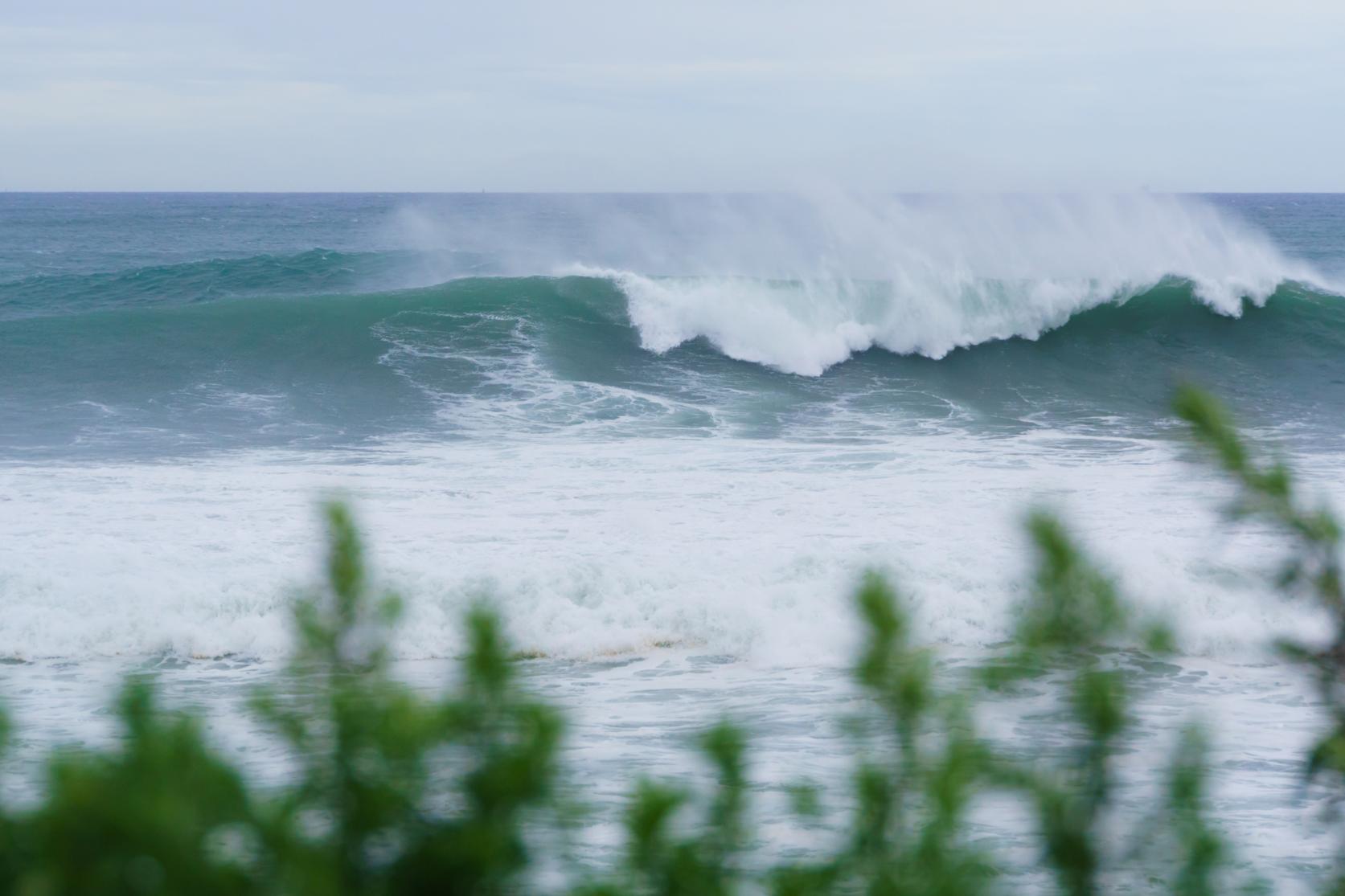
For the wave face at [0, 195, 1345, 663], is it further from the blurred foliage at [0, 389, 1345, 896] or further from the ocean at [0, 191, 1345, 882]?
the blurred foliage at [0, 389, 1345, 896]

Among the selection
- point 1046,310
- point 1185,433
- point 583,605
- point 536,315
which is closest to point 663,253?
point 536,315

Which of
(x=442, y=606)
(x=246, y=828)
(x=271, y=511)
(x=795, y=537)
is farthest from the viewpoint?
(x=271, y=511)

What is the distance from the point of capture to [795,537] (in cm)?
1038

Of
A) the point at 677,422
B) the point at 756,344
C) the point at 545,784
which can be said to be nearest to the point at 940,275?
the point at 756,344

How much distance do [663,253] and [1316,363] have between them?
16.1m

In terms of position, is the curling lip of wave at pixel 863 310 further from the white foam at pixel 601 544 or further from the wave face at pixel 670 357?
the white foam at pixel 601 544

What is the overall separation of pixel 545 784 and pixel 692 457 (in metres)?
12.4

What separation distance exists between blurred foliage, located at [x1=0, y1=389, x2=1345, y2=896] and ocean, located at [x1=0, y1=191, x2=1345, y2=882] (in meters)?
0.13

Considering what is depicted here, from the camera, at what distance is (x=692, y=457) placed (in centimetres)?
1387

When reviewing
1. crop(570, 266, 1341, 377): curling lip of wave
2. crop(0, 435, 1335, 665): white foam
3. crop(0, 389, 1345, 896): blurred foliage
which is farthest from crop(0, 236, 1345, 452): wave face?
crop(0, 389, 1345, 896): blurred foliage

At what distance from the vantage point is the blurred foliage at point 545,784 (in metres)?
1.26

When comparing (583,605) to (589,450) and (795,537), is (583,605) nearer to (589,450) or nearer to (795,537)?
(795,537)

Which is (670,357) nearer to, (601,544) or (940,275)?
(940,275)

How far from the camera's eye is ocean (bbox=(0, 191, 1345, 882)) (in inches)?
288
